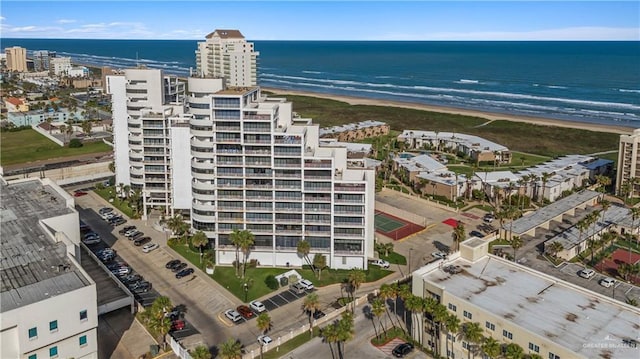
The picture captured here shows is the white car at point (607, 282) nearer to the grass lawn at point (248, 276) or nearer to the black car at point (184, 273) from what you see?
the grass lawn at point (248, 276)

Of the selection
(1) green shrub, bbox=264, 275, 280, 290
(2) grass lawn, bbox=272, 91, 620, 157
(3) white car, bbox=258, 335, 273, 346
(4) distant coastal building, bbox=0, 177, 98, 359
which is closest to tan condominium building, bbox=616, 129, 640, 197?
(2) grass lawn, bbox=272, 91, 620, 157

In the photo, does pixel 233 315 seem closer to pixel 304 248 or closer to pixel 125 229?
pixel 304 248

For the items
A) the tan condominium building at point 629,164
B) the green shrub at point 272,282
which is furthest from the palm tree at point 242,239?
the tan condominium building at point 629,164

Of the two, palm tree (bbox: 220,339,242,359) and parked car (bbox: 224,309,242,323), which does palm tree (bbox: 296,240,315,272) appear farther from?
palm tree (bbox: 220,339,242,359)

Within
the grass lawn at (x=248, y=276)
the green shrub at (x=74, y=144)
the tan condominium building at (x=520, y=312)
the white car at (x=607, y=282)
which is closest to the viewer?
the tan condominium building at (x=520, y=312)

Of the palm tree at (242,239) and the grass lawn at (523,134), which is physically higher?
the grass lawn at (523,134)

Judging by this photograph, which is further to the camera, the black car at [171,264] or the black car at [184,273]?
the black car at [171,264]

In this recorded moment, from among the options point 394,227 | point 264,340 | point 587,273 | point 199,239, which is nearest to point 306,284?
point 264,340

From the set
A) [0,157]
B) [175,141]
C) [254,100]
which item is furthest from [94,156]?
[254,100]
